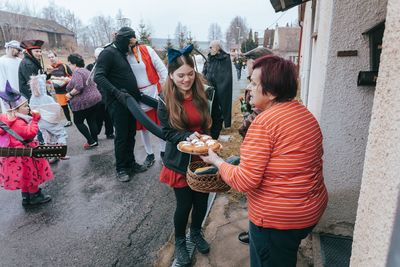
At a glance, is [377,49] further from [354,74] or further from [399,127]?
[399,127]

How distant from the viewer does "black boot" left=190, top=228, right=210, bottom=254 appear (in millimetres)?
2772

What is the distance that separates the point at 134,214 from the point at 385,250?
308cm

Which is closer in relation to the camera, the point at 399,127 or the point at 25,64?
the point at 399,127

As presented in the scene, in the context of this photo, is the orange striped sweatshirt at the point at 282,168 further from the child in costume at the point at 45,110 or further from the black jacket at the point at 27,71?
the black jacket at the point at 27,71

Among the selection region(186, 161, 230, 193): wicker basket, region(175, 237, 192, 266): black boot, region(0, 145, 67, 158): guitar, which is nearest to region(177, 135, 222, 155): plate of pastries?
region(186, 161, 230, 193): wicker basket

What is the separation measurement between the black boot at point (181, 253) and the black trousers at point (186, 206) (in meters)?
0.05

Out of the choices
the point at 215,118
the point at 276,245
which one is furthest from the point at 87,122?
the point at 276,245

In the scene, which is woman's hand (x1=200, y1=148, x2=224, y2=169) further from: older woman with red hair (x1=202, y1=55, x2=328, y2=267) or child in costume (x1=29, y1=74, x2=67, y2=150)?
child in costume (x1=29, y1=74, x2=67, y2=150)

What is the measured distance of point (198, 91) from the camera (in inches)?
96.7

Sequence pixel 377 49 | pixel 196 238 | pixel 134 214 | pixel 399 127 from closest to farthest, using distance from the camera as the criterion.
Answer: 1. pixel 399 127
2. pixel 377 49
3. pixel 196 238
4. pixel 134 214

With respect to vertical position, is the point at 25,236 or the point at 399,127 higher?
the point at 399,127

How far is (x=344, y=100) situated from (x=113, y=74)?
2966 millimetres

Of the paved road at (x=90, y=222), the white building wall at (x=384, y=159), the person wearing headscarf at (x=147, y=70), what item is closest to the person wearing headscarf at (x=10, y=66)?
the paved road at (x=90, y=222)

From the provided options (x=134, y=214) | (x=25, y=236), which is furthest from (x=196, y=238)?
(x=25, y=236)
